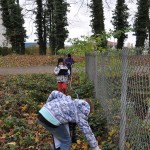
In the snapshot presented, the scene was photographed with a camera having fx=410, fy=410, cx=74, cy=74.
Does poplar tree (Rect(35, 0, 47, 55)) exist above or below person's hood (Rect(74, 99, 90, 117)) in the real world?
above

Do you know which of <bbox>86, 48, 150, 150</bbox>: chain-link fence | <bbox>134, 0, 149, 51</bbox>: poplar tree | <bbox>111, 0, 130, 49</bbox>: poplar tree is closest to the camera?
<bbox>86, 48, 150, 150</bbox>: chain-link fence

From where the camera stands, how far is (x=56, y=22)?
40.9 metres

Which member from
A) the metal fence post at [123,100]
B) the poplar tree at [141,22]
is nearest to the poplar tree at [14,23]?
the poplar tree at [141,22]

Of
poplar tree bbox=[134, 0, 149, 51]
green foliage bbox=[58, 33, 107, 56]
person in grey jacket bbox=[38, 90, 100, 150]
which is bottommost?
person in grey jacket bbox=[38, 90, 100, 150]

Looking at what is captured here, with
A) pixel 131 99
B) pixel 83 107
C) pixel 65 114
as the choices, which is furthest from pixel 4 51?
pixel 131 99

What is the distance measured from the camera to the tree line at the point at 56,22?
1566 inches

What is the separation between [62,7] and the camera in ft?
133

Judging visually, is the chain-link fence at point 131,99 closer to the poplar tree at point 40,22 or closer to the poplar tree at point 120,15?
the poplar tree at point 120,15

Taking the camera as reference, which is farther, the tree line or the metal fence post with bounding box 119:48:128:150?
the tree line

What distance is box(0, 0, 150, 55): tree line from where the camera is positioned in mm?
39781

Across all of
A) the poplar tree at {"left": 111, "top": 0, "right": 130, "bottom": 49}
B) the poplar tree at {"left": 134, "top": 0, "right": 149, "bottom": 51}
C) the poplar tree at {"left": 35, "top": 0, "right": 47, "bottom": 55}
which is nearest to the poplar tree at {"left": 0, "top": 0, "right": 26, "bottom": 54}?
the poplar tree at {"left": 35, "top": 0, "right": 47, "bottom": 55}

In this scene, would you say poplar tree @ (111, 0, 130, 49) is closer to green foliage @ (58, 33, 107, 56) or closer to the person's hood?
green foliage @ (58, 33, 107, 56)

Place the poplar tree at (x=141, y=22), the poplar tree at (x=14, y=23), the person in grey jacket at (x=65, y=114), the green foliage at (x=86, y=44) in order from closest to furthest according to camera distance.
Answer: the person in grey jacket at (x=65, y=114)
the green foliage at (x=86, y=44)
the poplar tree at (x=141, y=22)
the poplar tree at (x=14, y=23)

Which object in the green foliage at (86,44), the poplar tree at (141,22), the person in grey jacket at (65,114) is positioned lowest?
the person in grey jacket at (65,114)
